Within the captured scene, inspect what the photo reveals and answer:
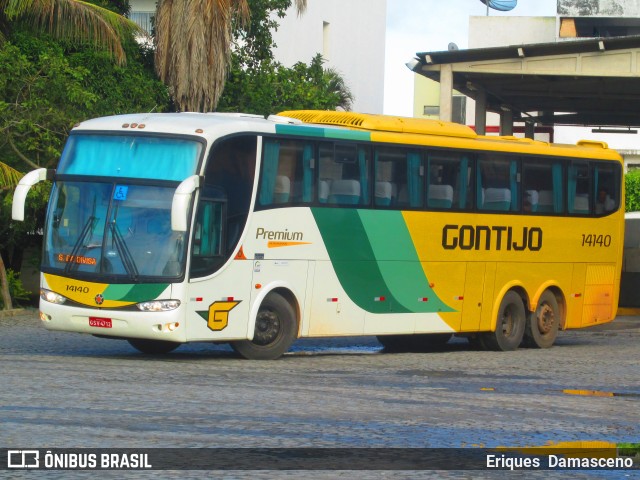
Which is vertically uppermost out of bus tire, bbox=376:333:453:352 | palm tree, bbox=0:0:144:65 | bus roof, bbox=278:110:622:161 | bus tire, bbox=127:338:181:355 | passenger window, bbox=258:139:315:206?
palm tree, bbox=0:0:144:65

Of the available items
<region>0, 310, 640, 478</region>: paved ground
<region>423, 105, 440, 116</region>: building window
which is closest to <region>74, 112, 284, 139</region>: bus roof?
<region>0, 310, 640, 478</region>: paved ground

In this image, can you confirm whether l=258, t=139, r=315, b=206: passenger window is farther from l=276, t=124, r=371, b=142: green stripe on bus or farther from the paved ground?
the paved ground

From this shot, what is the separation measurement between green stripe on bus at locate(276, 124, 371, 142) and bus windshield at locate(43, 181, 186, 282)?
2182 mm

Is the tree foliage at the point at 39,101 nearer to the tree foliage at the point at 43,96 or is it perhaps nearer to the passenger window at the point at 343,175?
the tree foliage at the point at 43,96

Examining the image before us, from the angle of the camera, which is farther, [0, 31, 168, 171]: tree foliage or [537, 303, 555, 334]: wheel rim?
[0, 31, 168, 171]: tree foliage

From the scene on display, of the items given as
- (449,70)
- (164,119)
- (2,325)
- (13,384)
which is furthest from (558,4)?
(13,384)

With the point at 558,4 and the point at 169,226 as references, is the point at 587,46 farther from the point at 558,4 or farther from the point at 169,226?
the point at 558,4

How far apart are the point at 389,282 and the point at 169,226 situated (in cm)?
432

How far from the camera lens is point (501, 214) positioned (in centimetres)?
2167

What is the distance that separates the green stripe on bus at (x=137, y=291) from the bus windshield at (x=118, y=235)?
3.4 inches

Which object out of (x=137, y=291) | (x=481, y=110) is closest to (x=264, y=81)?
(x=481, y=110)

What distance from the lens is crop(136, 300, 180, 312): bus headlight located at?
16.4 m

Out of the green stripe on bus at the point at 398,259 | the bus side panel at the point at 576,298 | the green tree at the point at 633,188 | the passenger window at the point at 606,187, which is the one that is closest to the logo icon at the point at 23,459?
the green stripe on bus at the point at 398,259

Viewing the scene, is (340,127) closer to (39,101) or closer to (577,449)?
(39,101)
